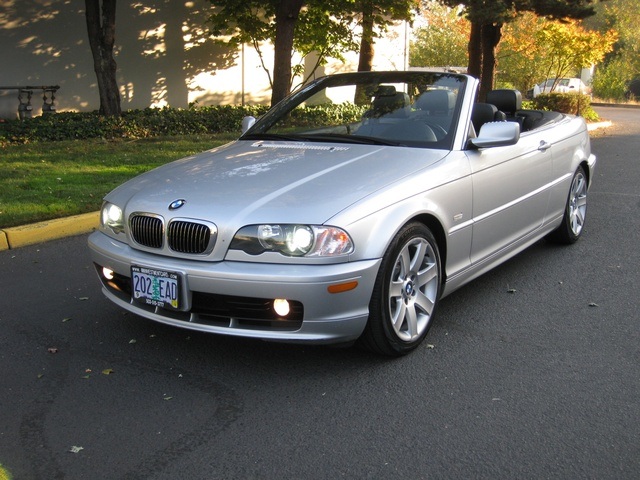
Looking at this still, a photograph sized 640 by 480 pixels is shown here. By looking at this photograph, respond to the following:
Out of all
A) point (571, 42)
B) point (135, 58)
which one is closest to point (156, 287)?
point (135, 58)

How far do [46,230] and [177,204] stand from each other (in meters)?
3.34

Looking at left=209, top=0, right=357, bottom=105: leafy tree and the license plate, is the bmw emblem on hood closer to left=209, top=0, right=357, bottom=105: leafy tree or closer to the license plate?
the license plate

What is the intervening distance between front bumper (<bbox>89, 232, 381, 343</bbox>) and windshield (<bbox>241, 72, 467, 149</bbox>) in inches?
51.1

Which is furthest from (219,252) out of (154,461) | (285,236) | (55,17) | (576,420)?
(55,17)

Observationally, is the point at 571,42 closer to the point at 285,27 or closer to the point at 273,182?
the point at 285,27

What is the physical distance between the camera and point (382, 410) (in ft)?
11.1

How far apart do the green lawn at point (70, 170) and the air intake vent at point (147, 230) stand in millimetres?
3228

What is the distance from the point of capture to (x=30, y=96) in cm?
1522

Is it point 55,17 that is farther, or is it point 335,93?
point 55,17

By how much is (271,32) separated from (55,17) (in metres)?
5.14

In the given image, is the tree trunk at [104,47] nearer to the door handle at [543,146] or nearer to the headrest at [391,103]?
the headrest at [391,103]

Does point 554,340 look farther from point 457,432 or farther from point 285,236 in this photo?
point 285,236

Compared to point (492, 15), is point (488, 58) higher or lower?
lower

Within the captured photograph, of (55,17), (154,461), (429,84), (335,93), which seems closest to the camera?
(154,461)
